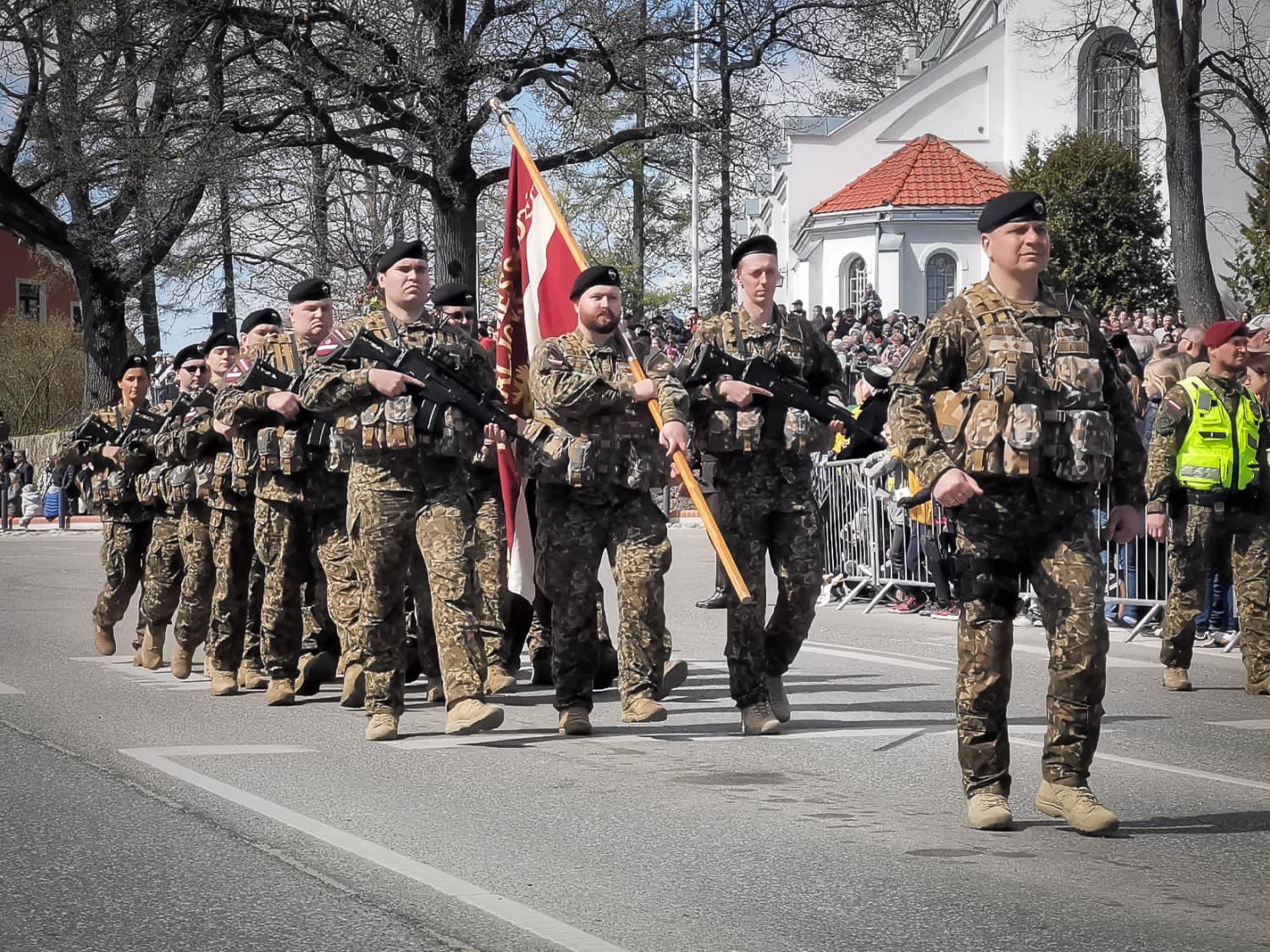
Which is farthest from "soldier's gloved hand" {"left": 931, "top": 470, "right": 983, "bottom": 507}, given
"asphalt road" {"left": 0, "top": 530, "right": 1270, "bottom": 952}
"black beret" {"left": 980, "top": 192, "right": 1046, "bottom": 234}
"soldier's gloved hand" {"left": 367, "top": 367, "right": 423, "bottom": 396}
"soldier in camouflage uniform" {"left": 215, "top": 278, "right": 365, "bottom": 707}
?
"soldier in camouflage uniform" {"left": 215, "top": 278, "right": 365, "bottom": 707}

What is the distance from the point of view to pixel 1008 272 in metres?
6.66

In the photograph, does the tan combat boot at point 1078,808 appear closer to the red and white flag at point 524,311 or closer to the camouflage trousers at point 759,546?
the camouflage trousers at point 759,546

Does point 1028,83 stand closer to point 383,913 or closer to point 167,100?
point 167,100

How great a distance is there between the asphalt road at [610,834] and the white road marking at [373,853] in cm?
2

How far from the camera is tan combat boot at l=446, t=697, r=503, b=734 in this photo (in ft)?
27.9

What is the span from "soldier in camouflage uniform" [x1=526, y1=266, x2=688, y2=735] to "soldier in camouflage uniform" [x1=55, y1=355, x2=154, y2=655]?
490 centimetres

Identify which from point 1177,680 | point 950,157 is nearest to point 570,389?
point 1177,680

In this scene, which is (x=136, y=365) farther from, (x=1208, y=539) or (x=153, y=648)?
(x=1208, y=539)

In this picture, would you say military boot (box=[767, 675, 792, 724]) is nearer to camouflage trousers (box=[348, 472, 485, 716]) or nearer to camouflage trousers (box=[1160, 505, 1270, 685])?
camouflage trousers (box=[348, 472, 485, 716])

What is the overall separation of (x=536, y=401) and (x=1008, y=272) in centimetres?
290

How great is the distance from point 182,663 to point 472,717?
13.1ft

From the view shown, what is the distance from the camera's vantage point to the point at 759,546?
8883 millimetres

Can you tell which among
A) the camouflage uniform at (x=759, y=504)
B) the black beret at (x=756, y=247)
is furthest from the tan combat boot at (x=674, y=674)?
the black beret at (x=756, y=247)

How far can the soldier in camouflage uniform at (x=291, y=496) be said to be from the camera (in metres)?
10.3
